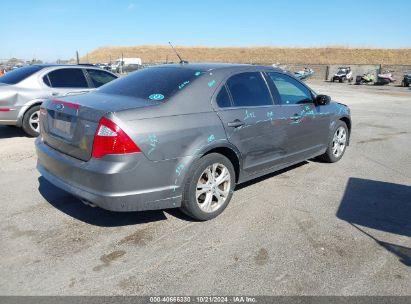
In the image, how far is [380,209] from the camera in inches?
175

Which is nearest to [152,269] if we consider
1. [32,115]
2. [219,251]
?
[219,251]

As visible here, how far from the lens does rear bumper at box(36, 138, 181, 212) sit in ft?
10.8

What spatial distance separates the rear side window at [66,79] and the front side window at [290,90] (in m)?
4.73

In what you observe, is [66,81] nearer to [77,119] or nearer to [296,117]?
[77,119]

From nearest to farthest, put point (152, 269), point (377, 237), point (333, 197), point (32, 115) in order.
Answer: point (152, 269)
point (377, 237)
point (333, 197)
point (32, 115)

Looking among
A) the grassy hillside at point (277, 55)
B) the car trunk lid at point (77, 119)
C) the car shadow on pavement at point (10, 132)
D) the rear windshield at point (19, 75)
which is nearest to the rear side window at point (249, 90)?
the car trunk lid at point (77, 119)

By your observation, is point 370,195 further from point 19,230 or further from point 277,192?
point 19,230

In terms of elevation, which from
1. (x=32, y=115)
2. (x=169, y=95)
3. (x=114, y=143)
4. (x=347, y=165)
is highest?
(x=169, y=95)

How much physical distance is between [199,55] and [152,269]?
3389 inches

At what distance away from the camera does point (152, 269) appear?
123 inches

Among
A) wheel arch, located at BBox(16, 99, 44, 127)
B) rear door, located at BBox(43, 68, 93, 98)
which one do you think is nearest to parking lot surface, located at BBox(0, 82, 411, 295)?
wheel arch, located at BBox(16, 99, 44, 127)

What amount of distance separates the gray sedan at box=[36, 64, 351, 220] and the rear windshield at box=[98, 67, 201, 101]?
0.04 ft

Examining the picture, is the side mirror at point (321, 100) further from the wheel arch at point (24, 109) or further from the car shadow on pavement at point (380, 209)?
the wheel arch at point (24, 109)

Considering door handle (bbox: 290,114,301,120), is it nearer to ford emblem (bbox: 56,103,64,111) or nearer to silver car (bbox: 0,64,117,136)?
ford emblem (bbox: 56,103,64,111)
